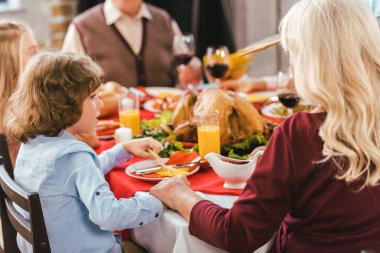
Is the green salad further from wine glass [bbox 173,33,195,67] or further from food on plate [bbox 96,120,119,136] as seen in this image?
wine glass [bbox 173,33,195,67]

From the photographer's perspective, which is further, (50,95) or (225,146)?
(225,146)

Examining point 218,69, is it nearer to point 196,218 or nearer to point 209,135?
point 209,135

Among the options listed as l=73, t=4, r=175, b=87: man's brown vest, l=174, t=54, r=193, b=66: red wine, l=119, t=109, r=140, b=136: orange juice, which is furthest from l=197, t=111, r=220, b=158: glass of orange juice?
l=73, t=4, r=175, b=87: man's brown vest

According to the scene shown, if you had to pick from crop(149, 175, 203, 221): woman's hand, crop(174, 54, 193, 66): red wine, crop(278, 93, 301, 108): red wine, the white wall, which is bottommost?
crop(149, 175, 203, 221): woman's hand

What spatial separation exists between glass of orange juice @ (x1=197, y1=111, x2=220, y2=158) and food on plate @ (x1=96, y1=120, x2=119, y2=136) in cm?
48

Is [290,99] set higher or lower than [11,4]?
lower

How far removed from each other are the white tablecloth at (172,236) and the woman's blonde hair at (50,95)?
30 centimetres

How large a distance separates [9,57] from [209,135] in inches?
36.4

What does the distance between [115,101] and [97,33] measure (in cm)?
101

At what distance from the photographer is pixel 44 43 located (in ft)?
13.2

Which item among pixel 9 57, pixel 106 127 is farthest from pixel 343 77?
pixel 9 57

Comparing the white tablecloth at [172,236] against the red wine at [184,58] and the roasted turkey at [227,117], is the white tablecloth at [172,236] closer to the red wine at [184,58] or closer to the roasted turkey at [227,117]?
the roasted turkey at [227,117]

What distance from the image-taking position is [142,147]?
1794mm

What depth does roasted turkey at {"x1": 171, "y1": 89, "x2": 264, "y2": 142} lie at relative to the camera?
1.89 meters
